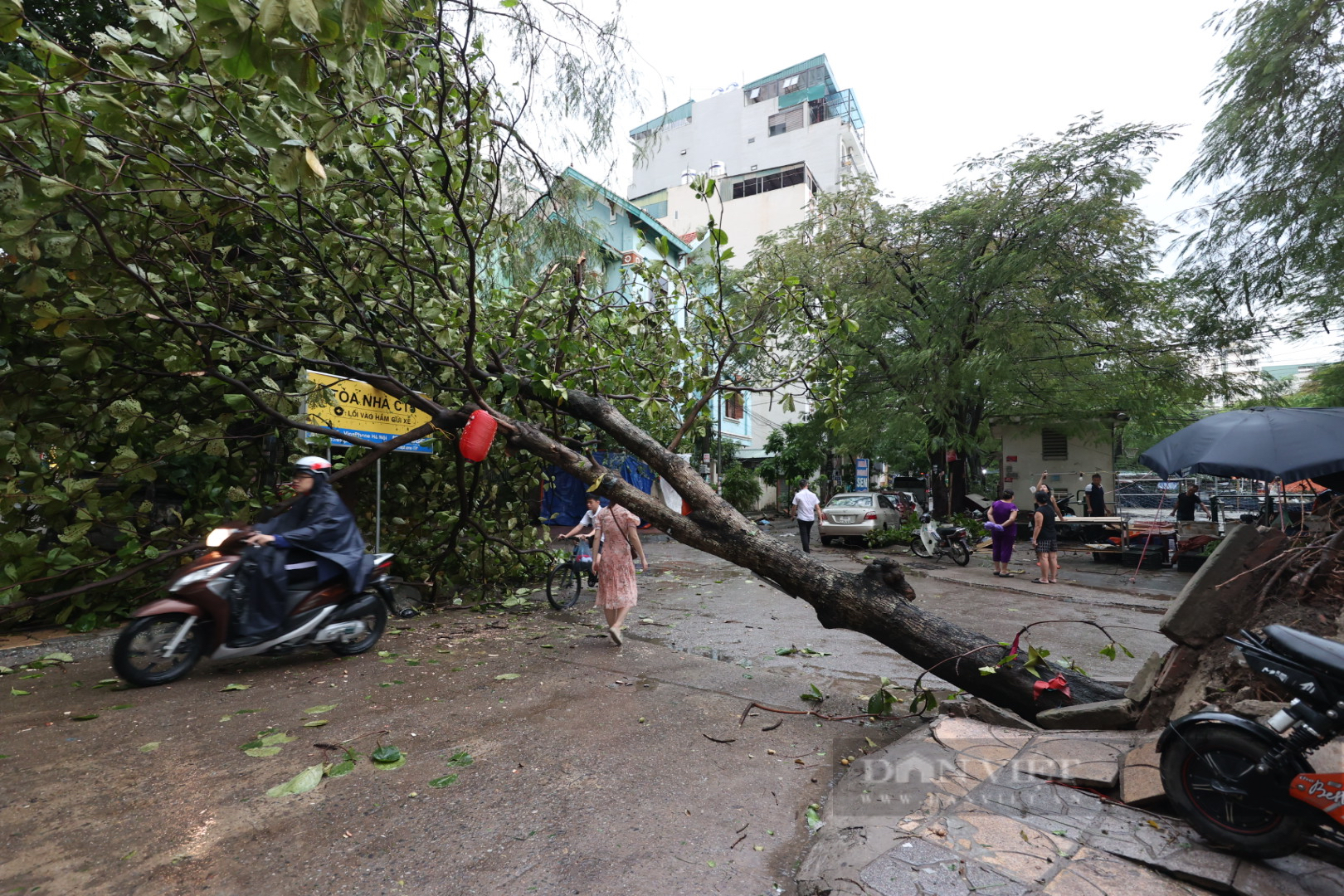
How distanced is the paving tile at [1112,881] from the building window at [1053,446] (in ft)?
74.4

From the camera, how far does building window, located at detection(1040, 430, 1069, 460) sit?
74.3 feet

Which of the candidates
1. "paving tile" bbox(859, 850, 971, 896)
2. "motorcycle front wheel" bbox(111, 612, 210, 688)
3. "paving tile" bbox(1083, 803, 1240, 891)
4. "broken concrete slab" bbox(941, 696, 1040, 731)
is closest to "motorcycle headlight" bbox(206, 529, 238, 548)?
"motorcycle front wheel" bbox(111, 612, 210, 688)

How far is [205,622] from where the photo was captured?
518 cm

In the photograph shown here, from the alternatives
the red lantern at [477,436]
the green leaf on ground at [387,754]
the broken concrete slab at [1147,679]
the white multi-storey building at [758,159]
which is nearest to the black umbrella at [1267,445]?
Answer: the broken concrete slab at [1147,679]

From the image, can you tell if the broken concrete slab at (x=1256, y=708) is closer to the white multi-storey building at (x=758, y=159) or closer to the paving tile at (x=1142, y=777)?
the paving tile at (x=1142, y=777)

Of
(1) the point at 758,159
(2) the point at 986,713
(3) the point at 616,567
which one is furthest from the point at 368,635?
(1) the point at 758,159

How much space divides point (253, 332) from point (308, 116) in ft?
14.0

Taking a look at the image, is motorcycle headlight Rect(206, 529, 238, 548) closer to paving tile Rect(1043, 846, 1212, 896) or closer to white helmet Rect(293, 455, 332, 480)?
white helmet Rect(293, 455, 332, 480)

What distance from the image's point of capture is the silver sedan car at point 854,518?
58.9 feet

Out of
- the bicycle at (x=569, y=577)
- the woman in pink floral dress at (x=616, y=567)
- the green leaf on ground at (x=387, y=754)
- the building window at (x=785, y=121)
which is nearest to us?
the green leaf on ground at (x=387, y=754)

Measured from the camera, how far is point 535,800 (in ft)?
11.1

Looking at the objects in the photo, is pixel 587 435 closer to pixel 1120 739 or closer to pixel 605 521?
pixel 605 521

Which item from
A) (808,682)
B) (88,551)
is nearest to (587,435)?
(808,682)

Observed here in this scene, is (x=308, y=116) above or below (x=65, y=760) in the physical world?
above
